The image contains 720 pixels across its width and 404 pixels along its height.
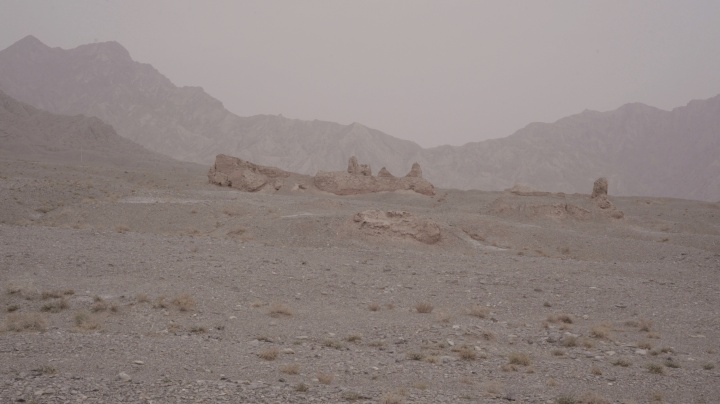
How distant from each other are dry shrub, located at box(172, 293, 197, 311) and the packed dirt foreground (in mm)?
28

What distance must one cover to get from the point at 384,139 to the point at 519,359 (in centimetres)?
17115

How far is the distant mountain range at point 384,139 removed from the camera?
16300 cm

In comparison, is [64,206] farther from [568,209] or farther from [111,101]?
[111,101]

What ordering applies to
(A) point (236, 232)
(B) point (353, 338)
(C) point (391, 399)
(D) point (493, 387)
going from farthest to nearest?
(A) point (236, 232)
(B) point (353, 338)
(D) point (493, 387)
(C) point (391, 399)

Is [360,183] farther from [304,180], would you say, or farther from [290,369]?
[290,369]

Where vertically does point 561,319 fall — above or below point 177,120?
below

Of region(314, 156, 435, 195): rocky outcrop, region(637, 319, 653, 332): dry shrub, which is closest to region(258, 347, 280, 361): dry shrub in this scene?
region(637, 319, 653, 332): dry shrub

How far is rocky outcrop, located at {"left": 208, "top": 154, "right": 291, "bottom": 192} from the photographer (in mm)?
46375

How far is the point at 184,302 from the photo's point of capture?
12.1 metres

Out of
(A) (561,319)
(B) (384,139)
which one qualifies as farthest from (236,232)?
(B) (384,139)

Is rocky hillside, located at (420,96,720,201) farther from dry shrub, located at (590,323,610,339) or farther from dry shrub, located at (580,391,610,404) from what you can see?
dry shrub, located at (580,391,610,404)

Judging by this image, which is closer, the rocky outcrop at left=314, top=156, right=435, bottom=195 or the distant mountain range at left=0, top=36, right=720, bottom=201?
the rocky outcrop at left=314, top=156, right=435, bottom=195

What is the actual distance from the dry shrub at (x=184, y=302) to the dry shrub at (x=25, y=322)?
2.62 m

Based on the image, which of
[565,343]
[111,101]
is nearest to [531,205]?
[565,343]
